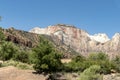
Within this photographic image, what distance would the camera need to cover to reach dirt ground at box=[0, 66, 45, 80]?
47950mm

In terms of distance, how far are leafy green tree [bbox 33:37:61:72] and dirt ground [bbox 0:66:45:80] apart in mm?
1915

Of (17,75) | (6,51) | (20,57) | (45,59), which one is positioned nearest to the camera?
(17,75)

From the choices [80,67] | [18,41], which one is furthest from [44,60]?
[18,41]

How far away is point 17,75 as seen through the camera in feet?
160

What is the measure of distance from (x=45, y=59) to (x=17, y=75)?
578 centimetres

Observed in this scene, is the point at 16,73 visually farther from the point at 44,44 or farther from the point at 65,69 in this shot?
the point at 65,69

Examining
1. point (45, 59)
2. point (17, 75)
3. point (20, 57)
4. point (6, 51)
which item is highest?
point (6, 51)

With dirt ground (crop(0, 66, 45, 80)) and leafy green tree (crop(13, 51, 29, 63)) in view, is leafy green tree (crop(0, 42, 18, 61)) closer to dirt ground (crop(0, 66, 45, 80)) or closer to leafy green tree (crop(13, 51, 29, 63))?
leafy green tree (crop(13, 51, 29, 63))

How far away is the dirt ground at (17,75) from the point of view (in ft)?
157

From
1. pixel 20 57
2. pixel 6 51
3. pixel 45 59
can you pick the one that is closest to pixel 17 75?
pixel 45 59

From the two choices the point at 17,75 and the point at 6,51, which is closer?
the point at 17,75

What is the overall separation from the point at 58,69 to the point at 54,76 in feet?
17.5

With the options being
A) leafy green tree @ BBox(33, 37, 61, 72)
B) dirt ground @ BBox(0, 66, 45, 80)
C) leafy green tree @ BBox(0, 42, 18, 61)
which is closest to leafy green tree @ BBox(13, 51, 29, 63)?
leafy green tree @ BBox(0, 42, 18, 61)

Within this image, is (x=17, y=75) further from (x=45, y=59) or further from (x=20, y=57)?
(x=20, y=57)
